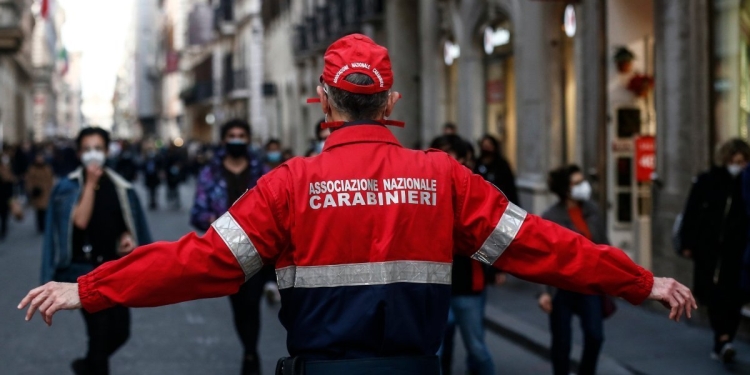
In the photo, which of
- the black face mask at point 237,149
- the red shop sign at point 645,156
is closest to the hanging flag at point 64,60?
the red shop sign at point 645,156

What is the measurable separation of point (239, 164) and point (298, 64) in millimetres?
31793

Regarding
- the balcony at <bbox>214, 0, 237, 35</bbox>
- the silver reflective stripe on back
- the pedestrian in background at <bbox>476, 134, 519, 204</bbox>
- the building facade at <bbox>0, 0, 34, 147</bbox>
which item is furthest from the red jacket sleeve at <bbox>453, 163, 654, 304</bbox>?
the balcony at <bbox>214, 0, 237, 35</bbox>

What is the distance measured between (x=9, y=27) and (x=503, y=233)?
3796 centimetres

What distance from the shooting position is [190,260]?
11.6 ft

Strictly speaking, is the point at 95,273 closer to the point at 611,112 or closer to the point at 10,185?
the point at 611,112

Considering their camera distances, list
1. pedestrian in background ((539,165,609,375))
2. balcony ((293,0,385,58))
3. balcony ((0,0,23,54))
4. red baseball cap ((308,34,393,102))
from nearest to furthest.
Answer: red baseball cap ((308,34,393,102)) < pedestrian in background ((539,165,609,375)) < balcony ((293,0,385,58)) < balcony ((0,0,23,54))

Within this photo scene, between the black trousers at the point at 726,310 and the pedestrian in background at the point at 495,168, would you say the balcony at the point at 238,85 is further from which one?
the black trousers at the point at 726,310

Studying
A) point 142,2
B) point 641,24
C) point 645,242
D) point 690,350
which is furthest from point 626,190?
point 142,2

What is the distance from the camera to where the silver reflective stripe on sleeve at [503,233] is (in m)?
A: 3.68

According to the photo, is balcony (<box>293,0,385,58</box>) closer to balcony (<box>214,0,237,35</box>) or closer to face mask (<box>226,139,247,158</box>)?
face mask (<box>226,139,247,158</box>)

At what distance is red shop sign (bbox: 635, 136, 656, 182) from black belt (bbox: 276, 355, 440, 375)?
10.4 meters

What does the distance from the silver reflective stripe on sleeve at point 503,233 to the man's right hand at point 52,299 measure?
3.87 feet

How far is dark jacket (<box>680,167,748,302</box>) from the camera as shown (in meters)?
9.53

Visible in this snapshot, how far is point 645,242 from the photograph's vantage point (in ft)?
44.8
